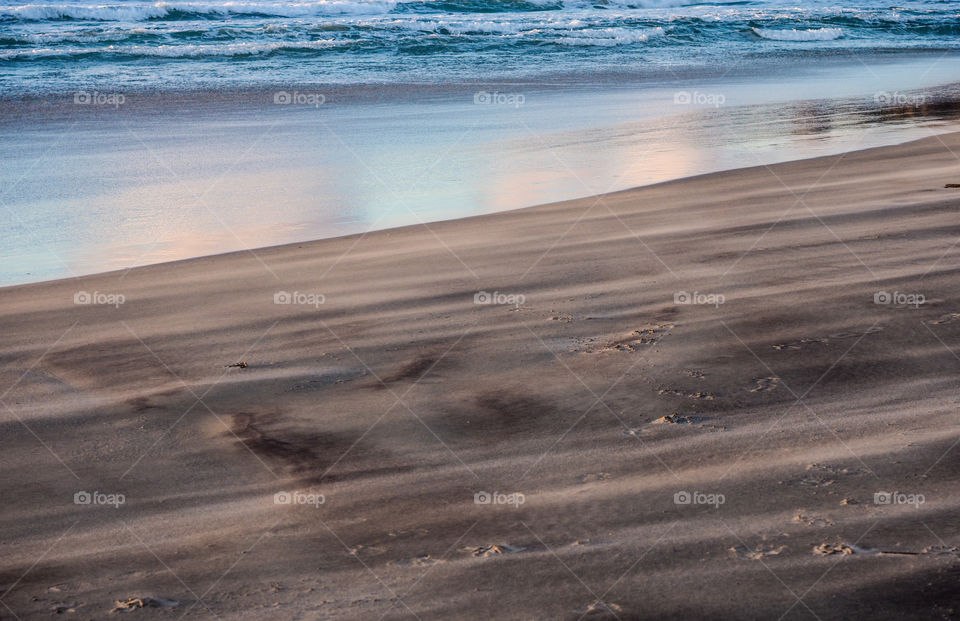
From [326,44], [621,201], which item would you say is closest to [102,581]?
[621,201]

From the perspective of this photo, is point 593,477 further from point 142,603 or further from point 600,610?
point 142,603

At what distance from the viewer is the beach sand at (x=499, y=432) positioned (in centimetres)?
319

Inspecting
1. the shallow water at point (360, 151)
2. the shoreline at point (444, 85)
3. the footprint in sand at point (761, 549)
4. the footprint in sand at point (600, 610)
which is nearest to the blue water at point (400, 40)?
the shoreline at point (444, 85)

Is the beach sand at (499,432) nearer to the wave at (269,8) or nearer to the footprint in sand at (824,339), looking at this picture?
the footprint in sand at (824,339)

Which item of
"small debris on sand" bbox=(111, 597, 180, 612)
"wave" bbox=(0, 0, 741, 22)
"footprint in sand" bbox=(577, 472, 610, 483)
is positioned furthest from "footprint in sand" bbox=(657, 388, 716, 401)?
"wave" bbox=(0, 0, 741, 22)

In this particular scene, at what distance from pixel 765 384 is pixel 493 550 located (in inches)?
76.4

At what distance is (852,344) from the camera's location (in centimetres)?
520

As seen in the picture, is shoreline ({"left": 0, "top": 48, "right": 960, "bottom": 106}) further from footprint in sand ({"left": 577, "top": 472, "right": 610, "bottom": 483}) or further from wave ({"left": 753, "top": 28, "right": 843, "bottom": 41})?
footprint in sand ({"left": 577, "top": 472, "right": 610, "bottom": 483})

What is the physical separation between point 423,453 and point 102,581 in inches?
53.9

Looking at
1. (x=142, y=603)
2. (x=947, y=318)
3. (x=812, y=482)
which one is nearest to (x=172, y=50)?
(x=947, y=318)

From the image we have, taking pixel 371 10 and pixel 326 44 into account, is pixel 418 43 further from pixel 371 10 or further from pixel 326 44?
pixel 371 10

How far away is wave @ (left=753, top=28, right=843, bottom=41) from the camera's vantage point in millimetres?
30231

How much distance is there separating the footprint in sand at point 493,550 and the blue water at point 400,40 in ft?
56.8

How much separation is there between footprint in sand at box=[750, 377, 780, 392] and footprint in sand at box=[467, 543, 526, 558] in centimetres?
178
